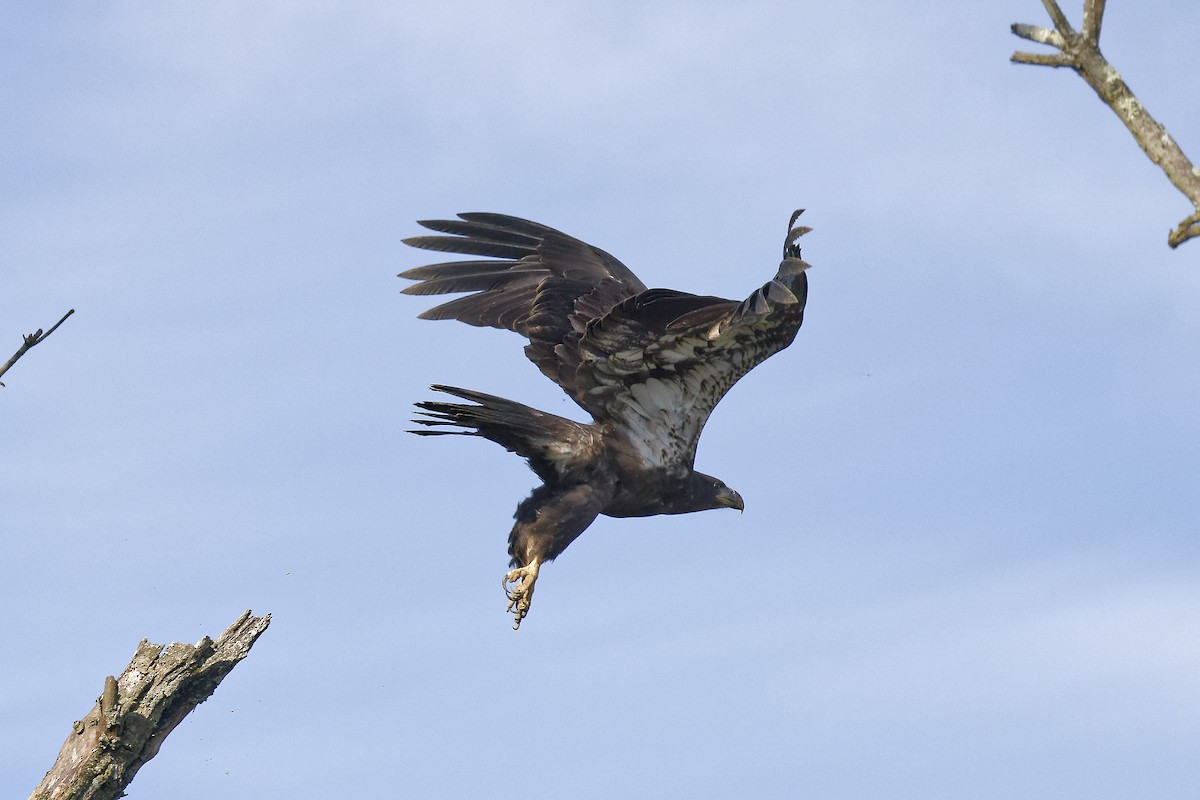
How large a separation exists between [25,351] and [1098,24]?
3875mm

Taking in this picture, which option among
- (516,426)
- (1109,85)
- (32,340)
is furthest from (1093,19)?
(516,426)

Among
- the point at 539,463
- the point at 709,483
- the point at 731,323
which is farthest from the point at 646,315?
the point at 709,483

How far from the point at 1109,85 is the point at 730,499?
7163 millimetres

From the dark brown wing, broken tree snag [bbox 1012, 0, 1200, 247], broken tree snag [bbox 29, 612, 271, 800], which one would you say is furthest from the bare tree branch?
the dark brown wing

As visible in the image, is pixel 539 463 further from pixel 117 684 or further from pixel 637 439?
pixel 117 684

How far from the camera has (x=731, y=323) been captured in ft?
28.3

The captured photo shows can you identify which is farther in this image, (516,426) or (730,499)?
(730,499)

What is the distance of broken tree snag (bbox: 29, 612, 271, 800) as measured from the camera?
21.4 feet

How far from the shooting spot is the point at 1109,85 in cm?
417

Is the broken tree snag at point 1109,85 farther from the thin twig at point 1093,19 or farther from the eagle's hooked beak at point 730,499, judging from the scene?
the eagle's hooked beak at point 730,499

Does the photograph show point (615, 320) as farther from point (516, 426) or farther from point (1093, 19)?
point (1093, 19)

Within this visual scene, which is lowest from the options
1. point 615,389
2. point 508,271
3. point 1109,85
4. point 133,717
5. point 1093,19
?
point 133,717

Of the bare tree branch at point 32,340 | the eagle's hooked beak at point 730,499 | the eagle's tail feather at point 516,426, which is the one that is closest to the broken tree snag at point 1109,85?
the bare tree branch at point 32,340

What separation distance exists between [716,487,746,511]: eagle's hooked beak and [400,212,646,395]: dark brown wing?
1699 millimetres
